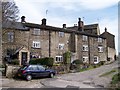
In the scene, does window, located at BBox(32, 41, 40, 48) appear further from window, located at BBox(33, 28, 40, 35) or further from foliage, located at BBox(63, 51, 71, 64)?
foliage, located at BBox(63, 51, 71, 64)

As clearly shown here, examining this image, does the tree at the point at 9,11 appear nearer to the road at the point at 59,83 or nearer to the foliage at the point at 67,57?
the road at the point at 59,83

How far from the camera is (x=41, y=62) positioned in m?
36.5

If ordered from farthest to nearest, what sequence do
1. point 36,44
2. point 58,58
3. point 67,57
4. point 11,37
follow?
point 58,58 → point 67,57 → point 36,44 → point 11,37

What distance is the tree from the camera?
32.0 m

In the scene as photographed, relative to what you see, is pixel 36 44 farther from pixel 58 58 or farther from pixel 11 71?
pixel 11 71

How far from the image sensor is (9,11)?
→ 32781mm

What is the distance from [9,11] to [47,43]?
1513 cm

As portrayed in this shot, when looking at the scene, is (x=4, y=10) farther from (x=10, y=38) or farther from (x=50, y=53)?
(x=50, y=53)

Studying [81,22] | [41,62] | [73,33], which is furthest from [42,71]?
[81,22]

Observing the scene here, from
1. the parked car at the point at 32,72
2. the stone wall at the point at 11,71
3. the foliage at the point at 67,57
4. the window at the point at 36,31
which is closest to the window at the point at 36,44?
the window at the point at 36,31

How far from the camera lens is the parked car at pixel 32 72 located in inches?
909

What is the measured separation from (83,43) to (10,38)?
64.8ft

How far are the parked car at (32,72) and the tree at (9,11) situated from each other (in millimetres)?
11247

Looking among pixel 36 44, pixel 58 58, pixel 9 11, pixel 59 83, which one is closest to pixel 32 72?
pixel 59 83
